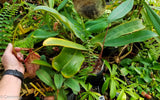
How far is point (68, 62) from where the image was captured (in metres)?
0.64

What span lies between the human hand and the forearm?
6 cm

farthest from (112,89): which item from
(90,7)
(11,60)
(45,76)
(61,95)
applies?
(11,60)

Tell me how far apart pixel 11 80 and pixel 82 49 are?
435 mm

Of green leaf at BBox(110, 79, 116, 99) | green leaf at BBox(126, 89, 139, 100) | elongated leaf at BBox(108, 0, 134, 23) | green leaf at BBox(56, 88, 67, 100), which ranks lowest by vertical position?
green leaf at BBox(126, 89, 139, 100)

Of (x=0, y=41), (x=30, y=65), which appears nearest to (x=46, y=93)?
(x=30, y=65)

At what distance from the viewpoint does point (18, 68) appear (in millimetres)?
680

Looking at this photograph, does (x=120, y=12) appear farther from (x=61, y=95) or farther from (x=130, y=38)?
(x=61, y=95)

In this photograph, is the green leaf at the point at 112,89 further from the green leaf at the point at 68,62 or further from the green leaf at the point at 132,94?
the green leaf at the point at 68,62

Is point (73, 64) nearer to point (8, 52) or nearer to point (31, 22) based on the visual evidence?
point (8, 52)

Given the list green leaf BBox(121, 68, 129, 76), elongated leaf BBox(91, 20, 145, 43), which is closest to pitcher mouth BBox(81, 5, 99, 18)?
elongated leaf BBox(91, 20, 145, 43)

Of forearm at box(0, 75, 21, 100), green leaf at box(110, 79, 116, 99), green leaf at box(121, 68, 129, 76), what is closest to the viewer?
forearm at box(0, 75, 21, 100)

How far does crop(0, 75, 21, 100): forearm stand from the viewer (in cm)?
56

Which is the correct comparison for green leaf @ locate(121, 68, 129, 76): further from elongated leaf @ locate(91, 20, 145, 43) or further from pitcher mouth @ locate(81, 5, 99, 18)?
pitcher mouth @ locate(81, 5, 99, 18)

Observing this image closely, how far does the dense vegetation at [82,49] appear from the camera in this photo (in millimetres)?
635
